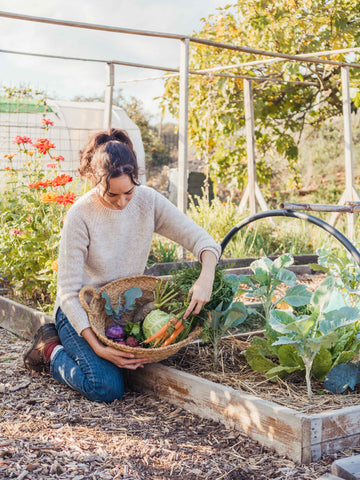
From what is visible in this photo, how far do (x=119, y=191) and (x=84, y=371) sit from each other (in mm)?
784

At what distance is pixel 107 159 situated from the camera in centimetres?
219

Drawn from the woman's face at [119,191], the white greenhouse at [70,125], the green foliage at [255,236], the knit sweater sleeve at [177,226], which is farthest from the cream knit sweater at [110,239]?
the white greenhouse at [70,125]

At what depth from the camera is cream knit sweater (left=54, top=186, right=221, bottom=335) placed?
7.60ft

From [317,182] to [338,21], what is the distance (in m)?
5.76

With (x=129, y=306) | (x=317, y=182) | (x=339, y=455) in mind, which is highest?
(x=317, y=182)

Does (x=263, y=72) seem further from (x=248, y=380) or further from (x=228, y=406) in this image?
(x=228, y=406)

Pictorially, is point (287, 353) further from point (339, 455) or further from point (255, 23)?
point (255, 23)

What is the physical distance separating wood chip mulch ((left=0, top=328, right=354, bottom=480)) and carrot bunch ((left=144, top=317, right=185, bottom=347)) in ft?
0.84

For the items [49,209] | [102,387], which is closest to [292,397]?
[102,387]

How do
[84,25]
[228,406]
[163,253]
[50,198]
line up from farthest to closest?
[163,253] → [84,25] → [50,198] → [228,406]

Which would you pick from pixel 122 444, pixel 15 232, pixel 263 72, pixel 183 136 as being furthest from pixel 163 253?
pixel 263 72

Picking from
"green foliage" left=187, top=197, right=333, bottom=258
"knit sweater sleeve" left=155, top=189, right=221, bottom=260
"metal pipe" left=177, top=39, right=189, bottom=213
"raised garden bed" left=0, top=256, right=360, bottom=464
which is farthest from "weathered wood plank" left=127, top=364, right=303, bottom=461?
"green foliage" left=187, top=197, right=333, bottom=258

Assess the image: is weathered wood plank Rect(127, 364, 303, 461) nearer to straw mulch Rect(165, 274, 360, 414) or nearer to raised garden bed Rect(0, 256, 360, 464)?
raised garden bed Rect(0, 256, 360, 464)

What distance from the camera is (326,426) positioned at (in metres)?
1.70
